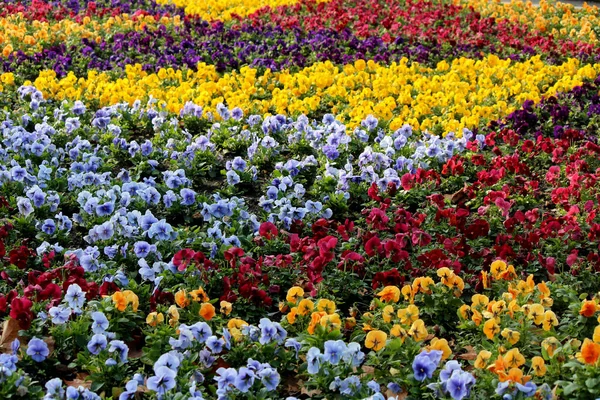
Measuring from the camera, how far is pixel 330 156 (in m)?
5.87

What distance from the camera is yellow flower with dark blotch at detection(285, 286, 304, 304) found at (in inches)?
155

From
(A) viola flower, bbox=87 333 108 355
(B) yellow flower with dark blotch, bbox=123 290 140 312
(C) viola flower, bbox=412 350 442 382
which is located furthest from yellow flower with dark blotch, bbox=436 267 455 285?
(A) viola flower, bbox=87 333 108 355

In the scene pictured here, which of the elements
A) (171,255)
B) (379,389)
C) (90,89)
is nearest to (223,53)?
(90,89)

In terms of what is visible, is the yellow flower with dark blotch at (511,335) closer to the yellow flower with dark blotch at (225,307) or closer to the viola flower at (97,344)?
the yellow flower with dark blotch at (225,307)

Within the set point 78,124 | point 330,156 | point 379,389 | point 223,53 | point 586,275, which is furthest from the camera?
point 223,53

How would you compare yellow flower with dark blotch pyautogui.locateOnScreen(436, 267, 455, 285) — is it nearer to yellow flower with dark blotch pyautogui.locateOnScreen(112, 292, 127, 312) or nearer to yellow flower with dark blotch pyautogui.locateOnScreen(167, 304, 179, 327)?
yellow flower with dark blotch pyautogui.locateOnScreen(167, 304, 179, 327)

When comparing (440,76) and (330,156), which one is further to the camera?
(440,76)

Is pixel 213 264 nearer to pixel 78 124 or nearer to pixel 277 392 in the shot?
pixel 277 392

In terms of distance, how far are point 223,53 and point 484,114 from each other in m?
3.22

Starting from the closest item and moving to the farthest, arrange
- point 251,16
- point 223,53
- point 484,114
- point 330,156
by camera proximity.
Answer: point 330,156 → point 484,114 → point 223,53 → point 251,16

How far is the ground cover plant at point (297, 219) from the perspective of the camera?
3447 millimetres

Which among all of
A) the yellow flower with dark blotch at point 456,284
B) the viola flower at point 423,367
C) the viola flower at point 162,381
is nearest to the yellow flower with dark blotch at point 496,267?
the yellow flower with dark blotch at point 456,284

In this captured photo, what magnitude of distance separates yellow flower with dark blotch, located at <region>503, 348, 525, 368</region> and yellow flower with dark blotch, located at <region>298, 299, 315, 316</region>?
36.3 inches

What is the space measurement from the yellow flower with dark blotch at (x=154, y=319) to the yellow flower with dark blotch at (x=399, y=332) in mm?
1028
